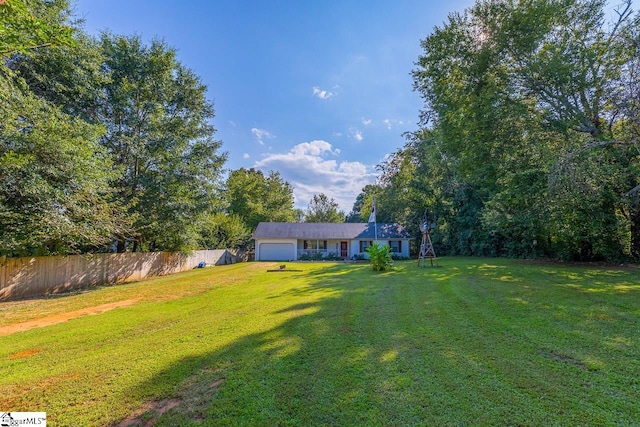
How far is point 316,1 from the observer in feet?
37.5

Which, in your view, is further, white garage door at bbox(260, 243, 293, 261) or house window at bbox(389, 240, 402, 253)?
house window at bbox(389, 240, 402, 253)

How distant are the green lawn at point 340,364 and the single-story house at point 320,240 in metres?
19.5

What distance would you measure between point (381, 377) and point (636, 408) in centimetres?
225

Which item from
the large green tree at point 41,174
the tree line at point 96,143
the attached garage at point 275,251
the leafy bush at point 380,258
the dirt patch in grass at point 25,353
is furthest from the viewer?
the attached garage at point 275,251

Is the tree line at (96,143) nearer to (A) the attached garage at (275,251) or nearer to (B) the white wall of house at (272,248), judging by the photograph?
(B) the white wall of house at (272,248)

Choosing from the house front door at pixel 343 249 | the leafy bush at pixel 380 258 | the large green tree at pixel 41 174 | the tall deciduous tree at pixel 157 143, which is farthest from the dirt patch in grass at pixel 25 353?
the house front door at pixel 343 249

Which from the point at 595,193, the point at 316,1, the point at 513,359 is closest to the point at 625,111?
the point at 595,193

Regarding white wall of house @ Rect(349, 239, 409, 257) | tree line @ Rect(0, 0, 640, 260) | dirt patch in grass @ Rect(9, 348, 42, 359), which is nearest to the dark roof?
white wall of house @ Rect(349, 239, 409, 257)

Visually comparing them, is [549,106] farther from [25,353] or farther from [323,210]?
[323,210]

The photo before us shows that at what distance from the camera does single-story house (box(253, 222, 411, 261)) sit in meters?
26.6

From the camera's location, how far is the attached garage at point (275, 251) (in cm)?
2661

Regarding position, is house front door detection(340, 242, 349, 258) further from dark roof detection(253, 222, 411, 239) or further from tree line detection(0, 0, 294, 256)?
tree line detection(0, 0, 294, 256)

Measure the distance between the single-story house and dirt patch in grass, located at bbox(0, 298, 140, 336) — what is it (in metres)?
18.0

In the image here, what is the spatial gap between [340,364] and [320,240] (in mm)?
24149
